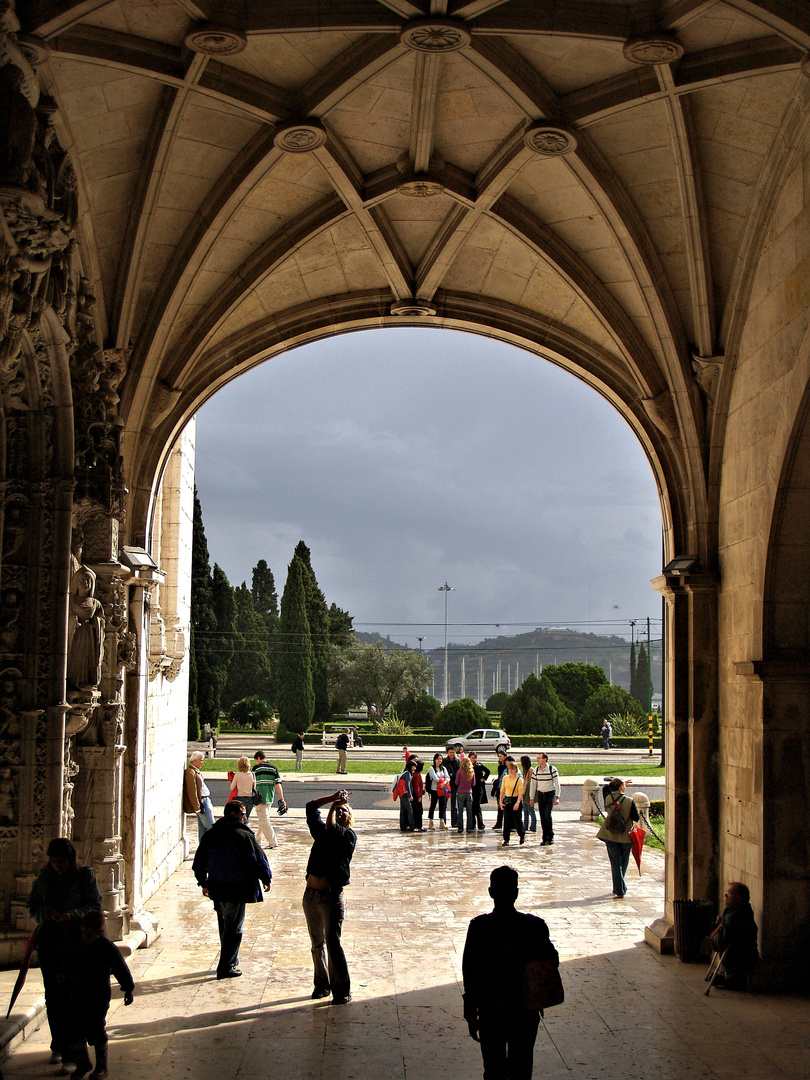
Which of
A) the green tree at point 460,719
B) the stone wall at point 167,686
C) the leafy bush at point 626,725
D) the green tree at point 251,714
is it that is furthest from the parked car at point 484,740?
the stone wall at point 167,686

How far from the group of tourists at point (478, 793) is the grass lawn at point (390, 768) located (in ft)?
31.5

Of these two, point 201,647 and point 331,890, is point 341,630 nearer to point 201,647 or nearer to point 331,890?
point 201,647

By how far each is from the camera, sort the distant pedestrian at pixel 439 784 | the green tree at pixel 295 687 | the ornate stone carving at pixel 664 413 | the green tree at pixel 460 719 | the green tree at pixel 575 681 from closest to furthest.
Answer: the ornate stone carving at pixel 664 413, the distant pedestrian at pixel 439 784, the green tree at pixel 460 719, the green tree at pixel 295 687, the green tree at pixel 575 681

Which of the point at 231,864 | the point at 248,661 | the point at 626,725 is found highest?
the point at 248,661

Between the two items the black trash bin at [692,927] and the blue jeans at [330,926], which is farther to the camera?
the black trash bin at [692,927]

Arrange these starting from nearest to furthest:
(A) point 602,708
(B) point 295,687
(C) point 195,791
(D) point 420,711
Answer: (C) point 195,791 < (A) point 602,708 < (B) point 295,687 < (D) point 420,711

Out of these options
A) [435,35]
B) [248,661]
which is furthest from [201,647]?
[435,35]

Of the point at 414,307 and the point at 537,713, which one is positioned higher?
the point at 414,307

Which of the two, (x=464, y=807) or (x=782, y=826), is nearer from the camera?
(x=782, y=826)

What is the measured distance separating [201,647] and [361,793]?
2285cm

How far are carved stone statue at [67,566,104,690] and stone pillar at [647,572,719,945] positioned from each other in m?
4.92

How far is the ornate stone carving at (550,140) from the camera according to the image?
8359 millimetres

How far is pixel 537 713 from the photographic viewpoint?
43.6 metres

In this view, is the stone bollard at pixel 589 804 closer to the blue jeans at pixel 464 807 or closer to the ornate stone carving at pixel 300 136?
the blue jeans at pixel 464 807
